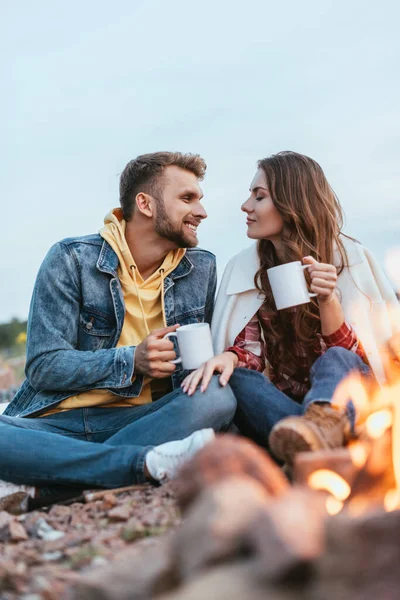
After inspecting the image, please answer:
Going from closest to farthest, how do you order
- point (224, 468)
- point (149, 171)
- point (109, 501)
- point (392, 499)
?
point (224, 468) → point (392, 499) → point (109, 501) → point (149, 171)

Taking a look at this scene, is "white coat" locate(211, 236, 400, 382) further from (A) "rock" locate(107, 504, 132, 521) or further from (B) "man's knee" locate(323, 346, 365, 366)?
(A) "rock" locate(107, 504, 132, 521)

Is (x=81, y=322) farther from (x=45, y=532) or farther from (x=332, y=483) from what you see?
(x=332, y=483)

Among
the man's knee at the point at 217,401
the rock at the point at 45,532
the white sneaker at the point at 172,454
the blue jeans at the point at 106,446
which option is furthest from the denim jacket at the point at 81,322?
the rock at the point at 45,532

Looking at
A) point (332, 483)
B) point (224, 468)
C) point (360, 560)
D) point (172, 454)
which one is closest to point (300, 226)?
point (172, 454)

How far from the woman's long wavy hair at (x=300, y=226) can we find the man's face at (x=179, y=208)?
0.52m

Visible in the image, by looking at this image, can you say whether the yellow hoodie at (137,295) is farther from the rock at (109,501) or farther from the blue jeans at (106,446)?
the rock at (109,501)

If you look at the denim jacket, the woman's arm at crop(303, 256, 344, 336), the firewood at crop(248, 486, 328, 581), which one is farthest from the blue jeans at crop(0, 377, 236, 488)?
the firewood at crop(248, 486, 328, 581)

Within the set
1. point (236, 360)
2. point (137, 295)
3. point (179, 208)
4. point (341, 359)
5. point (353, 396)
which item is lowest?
point (353, 396)

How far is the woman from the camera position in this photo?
12.2 ft

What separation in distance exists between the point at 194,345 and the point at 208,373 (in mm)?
166

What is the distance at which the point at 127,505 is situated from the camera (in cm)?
290

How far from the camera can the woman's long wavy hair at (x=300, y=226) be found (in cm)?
406

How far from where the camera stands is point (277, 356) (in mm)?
4098

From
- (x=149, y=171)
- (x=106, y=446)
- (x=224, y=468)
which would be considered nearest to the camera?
(x=224, y=468)
